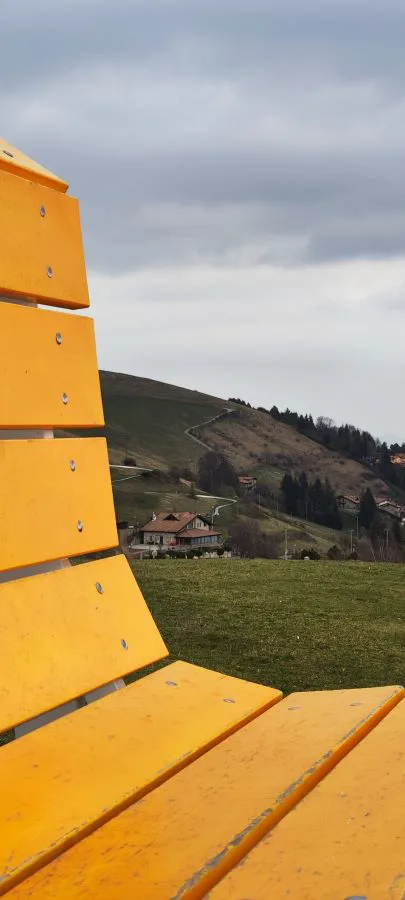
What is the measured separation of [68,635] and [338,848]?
99cm

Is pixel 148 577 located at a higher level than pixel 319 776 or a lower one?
lower

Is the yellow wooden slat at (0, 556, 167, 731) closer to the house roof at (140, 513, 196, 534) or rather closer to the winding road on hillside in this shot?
the house roof at (140, 513, 196, 534)

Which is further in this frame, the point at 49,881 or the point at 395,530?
the point at 395,530

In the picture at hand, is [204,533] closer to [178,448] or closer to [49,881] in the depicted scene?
[178,448]

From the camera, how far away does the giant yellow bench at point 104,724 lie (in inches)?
47.5

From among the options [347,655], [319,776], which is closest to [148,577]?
[347,655]

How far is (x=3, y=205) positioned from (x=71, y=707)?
1.32 metres

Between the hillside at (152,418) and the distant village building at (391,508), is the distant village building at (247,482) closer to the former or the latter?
the hillside at (152,418)

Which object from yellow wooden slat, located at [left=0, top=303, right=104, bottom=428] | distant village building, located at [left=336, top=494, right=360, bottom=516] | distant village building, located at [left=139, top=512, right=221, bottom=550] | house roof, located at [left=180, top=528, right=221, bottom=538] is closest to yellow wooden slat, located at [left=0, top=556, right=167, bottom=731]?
yellow wooden slat, located at [left=0, top=303, right=104, bottom=428]

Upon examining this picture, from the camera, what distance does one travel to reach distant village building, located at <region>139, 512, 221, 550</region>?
87250 mm

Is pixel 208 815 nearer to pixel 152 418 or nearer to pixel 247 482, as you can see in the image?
pixel 247 482

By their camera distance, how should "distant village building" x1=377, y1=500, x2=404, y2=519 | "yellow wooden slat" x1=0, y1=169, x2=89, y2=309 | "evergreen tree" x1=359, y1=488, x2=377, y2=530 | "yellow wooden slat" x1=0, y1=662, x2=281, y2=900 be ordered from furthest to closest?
"distant village building" x1=377, y1=500, x2=404, y2=519 → "evergreen tree" x1=359, y1=488, x2=377, y2=530 → "yellow wooden slat" x1=0, y1=169, x2=89, y2=309 → "yellow wooden slat" x1=0, y1=662, x2=281, y2=900

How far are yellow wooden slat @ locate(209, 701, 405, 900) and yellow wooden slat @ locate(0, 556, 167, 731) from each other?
2.36ft

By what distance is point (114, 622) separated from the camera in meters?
2.18
